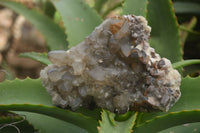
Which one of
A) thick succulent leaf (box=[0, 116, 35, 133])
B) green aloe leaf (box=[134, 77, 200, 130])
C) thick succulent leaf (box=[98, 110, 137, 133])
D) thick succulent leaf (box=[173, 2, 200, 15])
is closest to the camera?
thick succulent leaf (box=[98, 110, 137, 133])

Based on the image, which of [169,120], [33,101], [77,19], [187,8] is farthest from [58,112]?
[187,8]


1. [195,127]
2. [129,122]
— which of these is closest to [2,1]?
[129,122]

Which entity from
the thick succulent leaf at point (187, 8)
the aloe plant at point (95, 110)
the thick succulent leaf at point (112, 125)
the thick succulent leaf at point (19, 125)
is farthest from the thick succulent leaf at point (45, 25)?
the thick succulent leaf at point (112, 125)

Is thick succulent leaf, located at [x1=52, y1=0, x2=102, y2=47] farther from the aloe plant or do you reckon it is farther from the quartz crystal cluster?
the quartz crystal cluster

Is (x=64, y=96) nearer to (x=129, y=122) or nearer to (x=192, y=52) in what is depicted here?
(x=129, y=122)

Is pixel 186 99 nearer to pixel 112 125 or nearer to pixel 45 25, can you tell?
pixel 112 125

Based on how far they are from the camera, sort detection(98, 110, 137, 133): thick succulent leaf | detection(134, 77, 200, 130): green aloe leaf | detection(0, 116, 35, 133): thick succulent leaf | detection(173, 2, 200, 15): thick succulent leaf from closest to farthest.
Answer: detection(98, 110, 137, 133): thick succulent leaf < detection(134, 77, 200, 130): green aloe leaf < detection(0, 116, 35, 133): thick succulent leaf < detection(173, 2, 200, 15): thick succulent leaf

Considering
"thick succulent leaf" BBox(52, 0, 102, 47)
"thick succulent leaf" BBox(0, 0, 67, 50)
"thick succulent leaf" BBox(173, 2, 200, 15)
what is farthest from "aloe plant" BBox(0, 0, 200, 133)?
"thick succulent leaf" BBox(173, 2, 200, 15)
